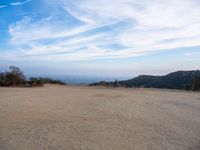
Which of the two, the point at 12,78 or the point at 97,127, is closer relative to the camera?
the point at 97,127

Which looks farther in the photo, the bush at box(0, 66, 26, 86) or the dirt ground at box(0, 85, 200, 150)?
the bush at box(0, 66, 26, 86)

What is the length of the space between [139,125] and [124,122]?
18.5 inches

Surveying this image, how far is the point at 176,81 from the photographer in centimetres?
2852

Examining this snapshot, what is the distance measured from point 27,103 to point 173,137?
6294 millimetres

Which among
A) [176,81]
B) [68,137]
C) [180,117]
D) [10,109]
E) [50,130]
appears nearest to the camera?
[68,137]

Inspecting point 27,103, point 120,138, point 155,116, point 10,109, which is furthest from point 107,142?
point 27,103

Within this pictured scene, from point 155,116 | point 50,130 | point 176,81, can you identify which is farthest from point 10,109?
point 176,81

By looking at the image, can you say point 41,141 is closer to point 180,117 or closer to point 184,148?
point 184,148

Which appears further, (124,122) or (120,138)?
(124,122)

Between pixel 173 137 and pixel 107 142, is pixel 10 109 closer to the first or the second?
pixel 107 142

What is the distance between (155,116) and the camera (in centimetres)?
896

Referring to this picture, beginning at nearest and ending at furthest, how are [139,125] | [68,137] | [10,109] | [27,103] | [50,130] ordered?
1. [68,137]
2. [50,130]
3. [139,125]
4. [10,109]
5. [27,103]

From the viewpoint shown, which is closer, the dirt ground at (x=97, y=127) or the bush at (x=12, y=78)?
the dirt ground at (x=97, y=127)

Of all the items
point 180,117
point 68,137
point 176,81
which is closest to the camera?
point 68,137
